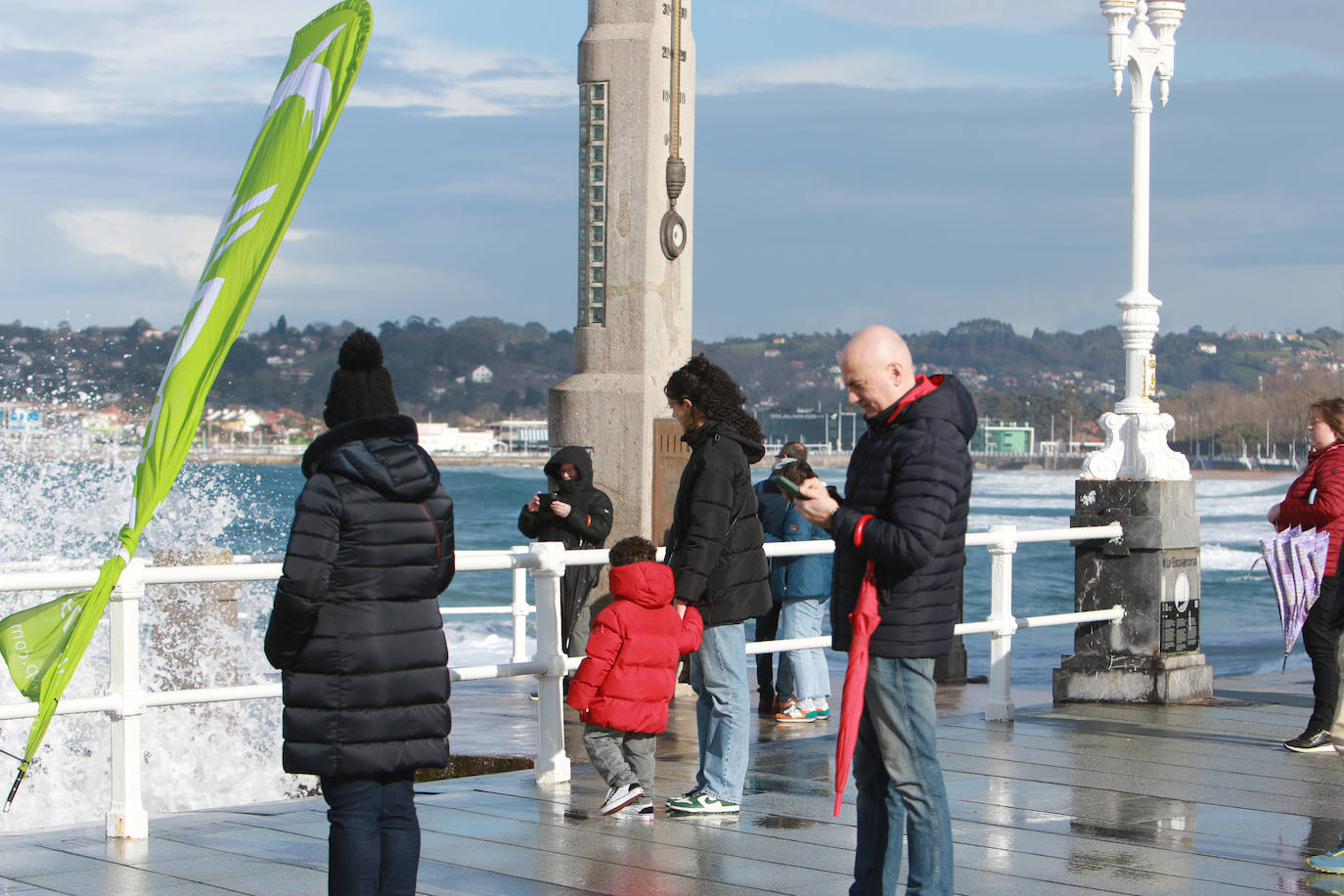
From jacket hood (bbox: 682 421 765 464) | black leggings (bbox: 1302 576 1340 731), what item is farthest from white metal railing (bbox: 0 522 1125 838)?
black leggings (bbox: 1302 576 1340 731)

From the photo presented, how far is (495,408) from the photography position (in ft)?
418

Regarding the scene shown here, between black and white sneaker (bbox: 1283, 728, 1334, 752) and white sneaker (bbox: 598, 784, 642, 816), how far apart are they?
3.74 metres

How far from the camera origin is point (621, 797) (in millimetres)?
6633

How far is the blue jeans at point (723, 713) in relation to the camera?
6656 mm

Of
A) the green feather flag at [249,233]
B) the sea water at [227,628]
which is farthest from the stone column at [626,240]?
the green feather flag at [249,233]

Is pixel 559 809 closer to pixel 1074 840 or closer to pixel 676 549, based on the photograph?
pixel 676 549

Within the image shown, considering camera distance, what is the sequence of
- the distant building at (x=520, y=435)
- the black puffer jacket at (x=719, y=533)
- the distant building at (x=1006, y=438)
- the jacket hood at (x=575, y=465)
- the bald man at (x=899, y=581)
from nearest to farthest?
1. the bald man at (x=899, y=581)
2. the black puffer jacket at (x=719, y=533)
3. the jacket hood at (x=575, y=465)
4. the distant building at (x=520, y=435)
5. the distant building at (x=1006, y=438)

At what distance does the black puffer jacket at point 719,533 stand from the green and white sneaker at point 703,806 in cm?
73

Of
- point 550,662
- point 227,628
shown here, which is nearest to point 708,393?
point 550,662

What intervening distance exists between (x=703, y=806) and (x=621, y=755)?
1.30ft

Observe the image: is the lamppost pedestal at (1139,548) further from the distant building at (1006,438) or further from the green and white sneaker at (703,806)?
the distant building at (1006,438)

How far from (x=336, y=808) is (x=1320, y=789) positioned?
15.8 feet

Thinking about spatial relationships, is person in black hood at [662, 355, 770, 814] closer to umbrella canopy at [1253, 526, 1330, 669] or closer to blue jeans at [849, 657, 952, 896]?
blue jeans at [849, 657, 952, 896]

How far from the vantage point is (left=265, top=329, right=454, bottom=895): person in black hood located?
4.37m
